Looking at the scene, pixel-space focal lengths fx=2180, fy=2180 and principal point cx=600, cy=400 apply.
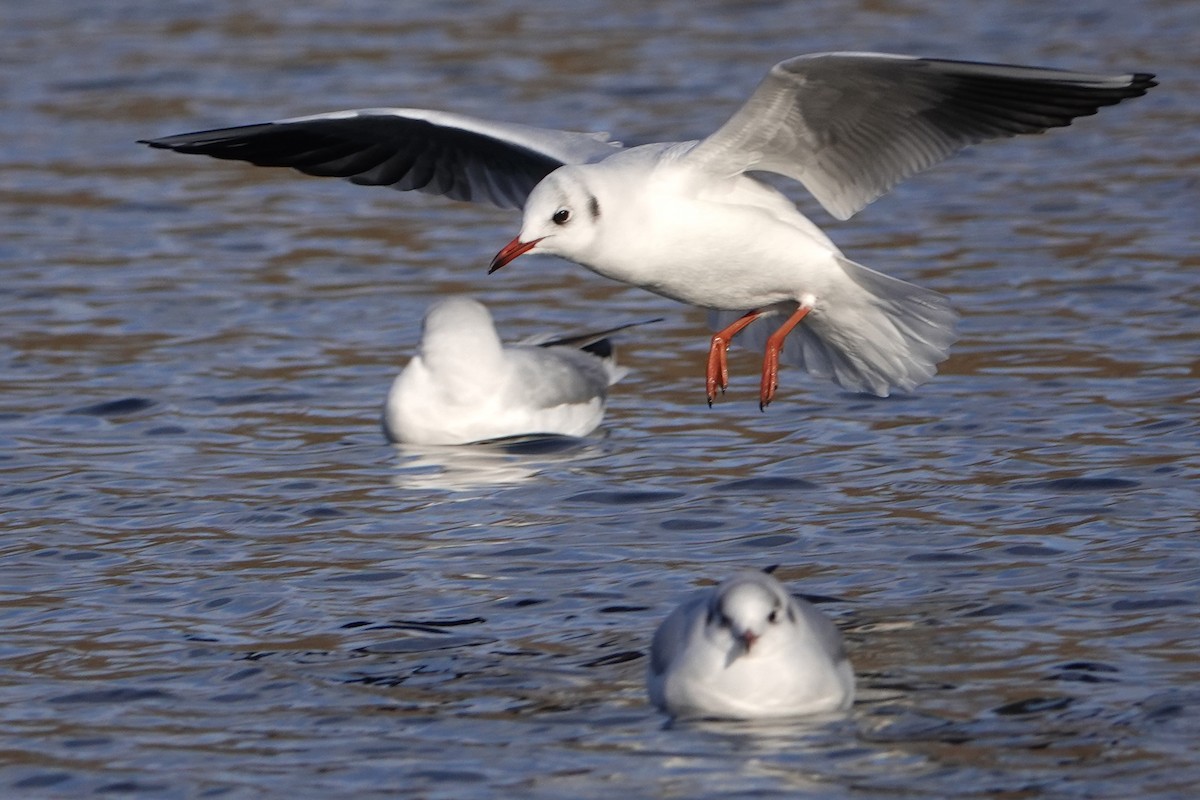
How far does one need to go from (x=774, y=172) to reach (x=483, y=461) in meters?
1.89

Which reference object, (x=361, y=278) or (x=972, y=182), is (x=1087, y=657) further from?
(x=972, y=182)

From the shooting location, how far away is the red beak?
24.2 feet

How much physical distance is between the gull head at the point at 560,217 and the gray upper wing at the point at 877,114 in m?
0.51

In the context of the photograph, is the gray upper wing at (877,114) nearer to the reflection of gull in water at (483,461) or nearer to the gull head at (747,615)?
the reflection of gull in water at (483,461)

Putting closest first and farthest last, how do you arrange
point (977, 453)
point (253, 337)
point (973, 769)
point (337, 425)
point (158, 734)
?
point (973, 769), point (158, 734), point (977, 453), point (337, 425), point (253, 337)

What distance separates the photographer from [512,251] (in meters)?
7.46

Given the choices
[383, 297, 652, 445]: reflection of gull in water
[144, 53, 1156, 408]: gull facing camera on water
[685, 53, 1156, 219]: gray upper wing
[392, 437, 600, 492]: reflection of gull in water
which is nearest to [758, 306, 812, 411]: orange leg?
[144, 53, 1156, 408]: gull facing camera on water

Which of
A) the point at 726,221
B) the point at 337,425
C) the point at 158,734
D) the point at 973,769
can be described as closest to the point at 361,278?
the point at 337,425

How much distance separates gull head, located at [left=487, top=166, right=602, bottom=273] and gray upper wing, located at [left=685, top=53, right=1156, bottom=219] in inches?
20.0

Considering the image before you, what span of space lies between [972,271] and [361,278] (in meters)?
3.56

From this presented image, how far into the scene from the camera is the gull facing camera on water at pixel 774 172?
7570 millimetres

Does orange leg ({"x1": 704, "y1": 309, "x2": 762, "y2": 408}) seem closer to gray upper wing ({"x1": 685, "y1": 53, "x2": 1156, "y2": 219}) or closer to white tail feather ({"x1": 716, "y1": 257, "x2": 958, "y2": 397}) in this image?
white tail feather ({"x1": 716, "y1": 257, "x2": 958, "y2": 397})

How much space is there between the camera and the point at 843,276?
8.38 metres

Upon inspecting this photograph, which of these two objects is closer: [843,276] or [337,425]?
[843,276]
